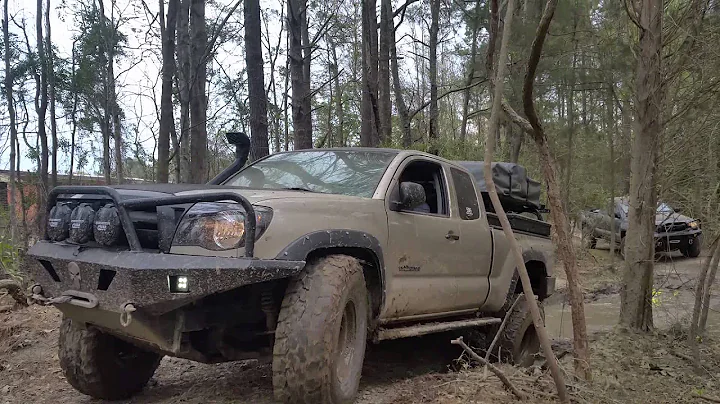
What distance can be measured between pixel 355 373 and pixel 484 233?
2.36 metres

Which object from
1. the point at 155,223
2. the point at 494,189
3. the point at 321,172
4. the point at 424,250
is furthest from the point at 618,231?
the point at 155,223

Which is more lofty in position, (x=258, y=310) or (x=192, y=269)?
(x=192, y=269)

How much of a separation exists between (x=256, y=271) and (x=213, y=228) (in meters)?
0.34

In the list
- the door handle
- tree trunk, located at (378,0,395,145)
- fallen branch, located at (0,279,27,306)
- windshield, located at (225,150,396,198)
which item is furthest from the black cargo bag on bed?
tree trunk, located at (378,0,395,145)

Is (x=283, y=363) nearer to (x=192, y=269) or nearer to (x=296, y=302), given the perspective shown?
(x=296, y=302)

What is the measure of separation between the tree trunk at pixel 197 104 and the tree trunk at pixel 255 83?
1584 mm

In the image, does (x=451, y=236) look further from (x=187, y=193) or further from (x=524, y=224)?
(x=187, y=193)

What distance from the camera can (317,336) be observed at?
3.31 metres

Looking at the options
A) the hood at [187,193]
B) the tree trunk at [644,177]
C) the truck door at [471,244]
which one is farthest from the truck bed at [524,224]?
the hood at [187,193]

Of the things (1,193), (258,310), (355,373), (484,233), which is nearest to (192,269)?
(258,310)

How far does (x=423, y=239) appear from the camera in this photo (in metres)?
4.75

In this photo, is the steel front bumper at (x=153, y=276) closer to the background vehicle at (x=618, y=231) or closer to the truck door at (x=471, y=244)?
the truck door at (x=471, y=244)

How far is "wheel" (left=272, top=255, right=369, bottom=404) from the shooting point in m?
3.27

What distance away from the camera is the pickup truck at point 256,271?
3197 mm
